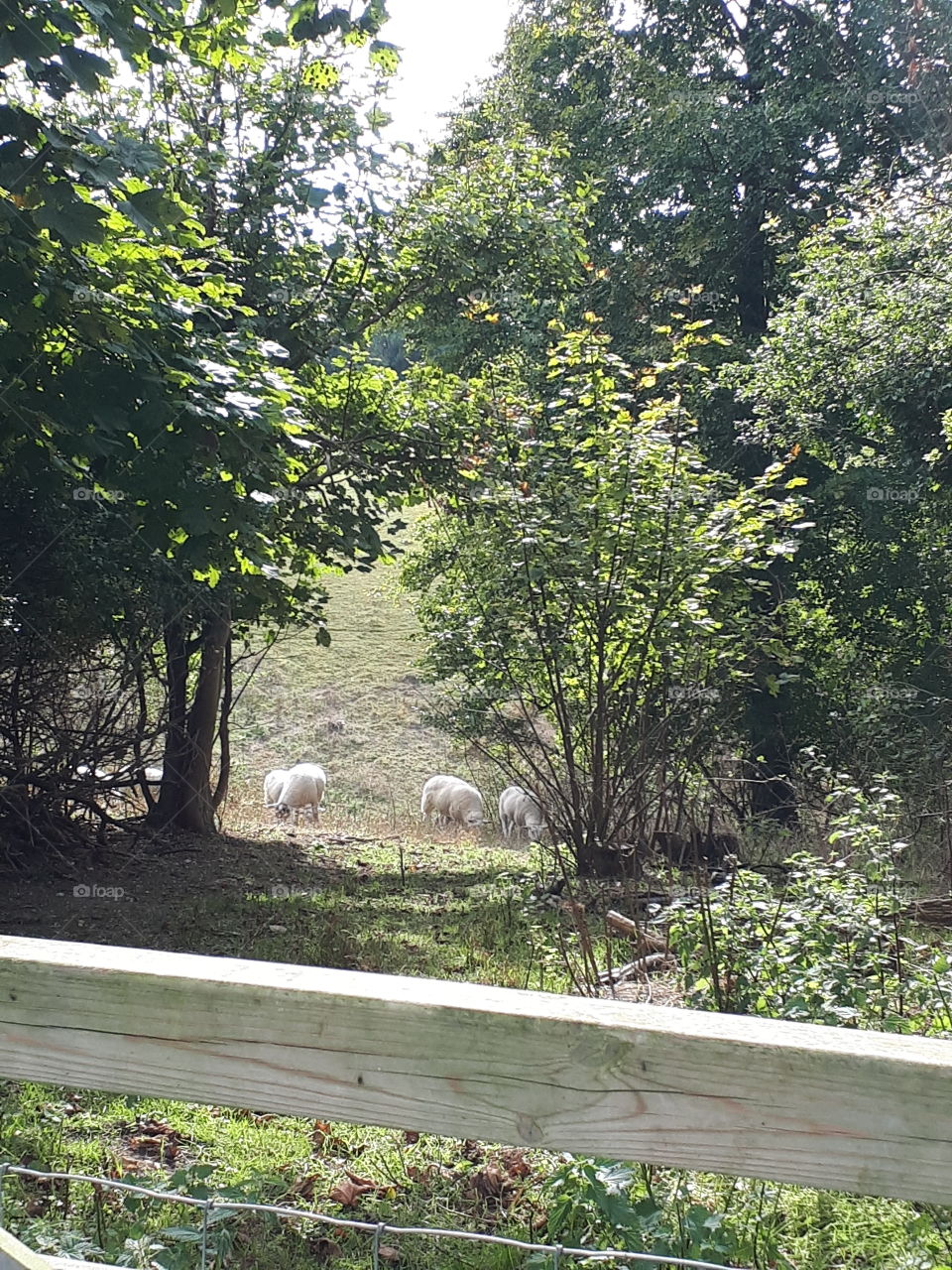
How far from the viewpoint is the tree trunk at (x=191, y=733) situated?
11055mm

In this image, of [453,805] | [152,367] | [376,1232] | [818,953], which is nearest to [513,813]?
[453,805]

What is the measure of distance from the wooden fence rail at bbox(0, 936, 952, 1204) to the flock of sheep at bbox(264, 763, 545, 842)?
13.1 m

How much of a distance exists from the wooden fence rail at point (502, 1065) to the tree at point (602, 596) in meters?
6.30

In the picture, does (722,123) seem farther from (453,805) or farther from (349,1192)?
(349,1192)

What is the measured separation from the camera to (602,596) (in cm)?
820

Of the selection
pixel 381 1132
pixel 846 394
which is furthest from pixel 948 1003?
pixel 846 394

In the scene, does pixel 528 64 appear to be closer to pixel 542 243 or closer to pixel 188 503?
pixel 542 243

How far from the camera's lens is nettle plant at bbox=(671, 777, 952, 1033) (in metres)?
3.47

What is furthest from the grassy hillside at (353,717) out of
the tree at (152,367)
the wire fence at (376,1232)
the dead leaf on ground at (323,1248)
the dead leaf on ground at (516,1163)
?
the wire fence at (376,1232)

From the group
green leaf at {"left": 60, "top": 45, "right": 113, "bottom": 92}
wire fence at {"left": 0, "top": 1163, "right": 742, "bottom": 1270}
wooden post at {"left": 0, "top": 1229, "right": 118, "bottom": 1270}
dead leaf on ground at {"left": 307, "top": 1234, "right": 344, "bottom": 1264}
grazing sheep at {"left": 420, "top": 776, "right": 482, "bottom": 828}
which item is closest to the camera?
wooden post at {"left": 0, "top": 1229, "right": 118, "bottom": 1270}

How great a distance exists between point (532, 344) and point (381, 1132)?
49.4 ft

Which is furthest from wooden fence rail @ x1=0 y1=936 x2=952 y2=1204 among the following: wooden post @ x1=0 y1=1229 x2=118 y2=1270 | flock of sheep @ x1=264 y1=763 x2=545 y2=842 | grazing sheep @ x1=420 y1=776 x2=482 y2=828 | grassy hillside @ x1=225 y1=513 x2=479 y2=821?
grazing sheep @ x1=420 y1=776 x2=482 y2=828

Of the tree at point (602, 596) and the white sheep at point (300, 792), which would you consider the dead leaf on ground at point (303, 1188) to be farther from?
the white sheep at point (300, 792)

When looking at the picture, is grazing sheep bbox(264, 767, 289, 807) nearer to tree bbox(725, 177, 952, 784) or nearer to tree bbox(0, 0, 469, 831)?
tree bbox(0, 0, 469, 831)
